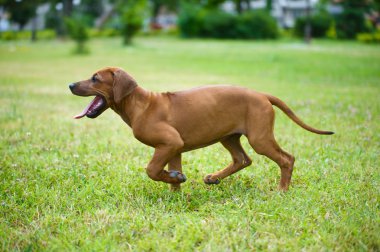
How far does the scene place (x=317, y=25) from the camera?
4712cm

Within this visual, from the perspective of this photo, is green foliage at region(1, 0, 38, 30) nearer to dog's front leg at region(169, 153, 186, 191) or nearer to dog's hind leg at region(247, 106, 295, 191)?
dog's front leg at region(169, 153, 186, 191)

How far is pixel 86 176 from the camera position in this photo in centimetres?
513

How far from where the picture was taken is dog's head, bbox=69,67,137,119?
4.28 meters

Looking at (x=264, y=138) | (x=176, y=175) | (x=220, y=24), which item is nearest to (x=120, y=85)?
(x=176, y=175)

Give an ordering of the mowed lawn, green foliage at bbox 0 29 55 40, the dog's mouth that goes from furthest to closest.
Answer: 1. green foliage at bbox 0 29 55 40
2. the dog's mouth
3. the mowed lawn

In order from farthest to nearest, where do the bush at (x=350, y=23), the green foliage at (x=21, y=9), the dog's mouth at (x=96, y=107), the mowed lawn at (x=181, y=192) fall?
1. the green foliage at (x=21, y=9)
2. the bush at (x=350, y=23)
3. the dog's mouth at (x=96, y=107)
4. the mowed lawn at (x=181, y=192)

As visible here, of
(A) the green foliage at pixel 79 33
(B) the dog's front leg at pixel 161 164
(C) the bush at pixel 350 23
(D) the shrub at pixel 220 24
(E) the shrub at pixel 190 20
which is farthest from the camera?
(E) the shrub at pixel 190 20

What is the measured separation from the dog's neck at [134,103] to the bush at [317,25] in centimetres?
4494

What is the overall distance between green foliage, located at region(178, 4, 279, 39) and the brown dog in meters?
41.7

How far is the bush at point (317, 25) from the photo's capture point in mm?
46781

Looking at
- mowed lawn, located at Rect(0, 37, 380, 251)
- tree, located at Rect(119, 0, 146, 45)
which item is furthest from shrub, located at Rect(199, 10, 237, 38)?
mowed lawn, located at Rect(0, 37, 380, 251)

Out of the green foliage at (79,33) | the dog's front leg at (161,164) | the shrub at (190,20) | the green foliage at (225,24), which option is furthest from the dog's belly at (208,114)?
the shrub at (190,20)

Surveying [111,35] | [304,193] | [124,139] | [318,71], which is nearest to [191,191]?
[304,193]

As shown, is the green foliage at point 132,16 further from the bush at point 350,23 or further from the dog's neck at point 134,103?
the dog's neck at point 134,103
